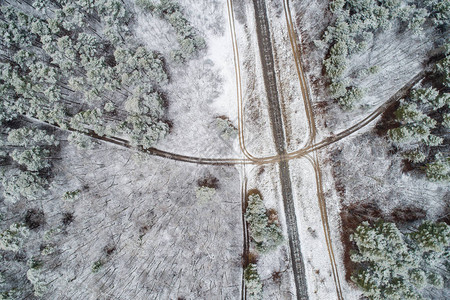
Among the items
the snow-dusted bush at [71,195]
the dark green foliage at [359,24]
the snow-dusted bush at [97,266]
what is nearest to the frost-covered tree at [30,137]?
the snow-dusted bush at [71,195]

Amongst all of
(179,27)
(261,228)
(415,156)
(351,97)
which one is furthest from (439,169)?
(179,27)

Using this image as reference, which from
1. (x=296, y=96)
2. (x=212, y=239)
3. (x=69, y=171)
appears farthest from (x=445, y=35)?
(x=69, y=171)

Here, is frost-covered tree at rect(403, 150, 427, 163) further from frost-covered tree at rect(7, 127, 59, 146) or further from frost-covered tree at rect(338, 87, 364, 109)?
frost-covered tree at rect(7, 127, 59, 146)

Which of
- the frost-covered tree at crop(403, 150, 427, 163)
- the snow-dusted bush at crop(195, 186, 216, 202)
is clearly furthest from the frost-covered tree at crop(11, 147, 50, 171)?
the frost-covered tree at crop(403, 150, 427, 163)

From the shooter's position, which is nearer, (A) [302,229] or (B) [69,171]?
(B) [69,171]

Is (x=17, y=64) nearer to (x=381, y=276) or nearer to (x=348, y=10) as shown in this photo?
(x=348, y=10)

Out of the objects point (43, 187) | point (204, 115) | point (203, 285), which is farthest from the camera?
point (204, 115)
